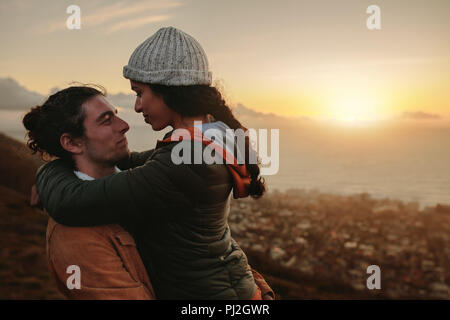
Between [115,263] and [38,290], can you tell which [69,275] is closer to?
[115,263]

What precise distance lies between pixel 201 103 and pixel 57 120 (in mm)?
740

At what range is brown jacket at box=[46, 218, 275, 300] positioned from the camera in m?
1.67

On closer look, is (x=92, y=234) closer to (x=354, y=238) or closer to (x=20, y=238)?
(x=20, y=238)

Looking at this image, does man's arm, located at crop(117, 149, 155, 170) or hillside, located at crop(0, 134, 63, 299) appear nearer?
man's arm, located at crop(117, 149, 155, 170)

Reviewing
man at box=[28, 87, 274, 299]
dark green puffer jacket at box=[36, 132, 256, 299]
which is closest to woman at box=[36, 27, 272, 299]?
dark green puffer jacket at box=[36, 132, 256, 299]

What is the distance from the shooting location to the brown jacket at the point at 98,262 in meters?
1.67

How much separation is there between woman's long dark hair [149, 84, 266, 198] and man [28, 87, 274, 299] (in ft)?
1.07

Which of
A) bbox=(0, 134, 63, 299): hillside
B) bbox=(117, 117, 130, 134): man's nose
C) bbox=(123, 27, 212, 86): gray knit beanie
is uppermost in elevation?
bbox=(123, 27, 212, 86): gray knit beanie

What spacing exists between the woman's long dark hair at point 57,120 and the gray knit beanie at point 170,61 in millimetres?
317

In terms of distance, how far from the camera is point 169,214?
1645 mm

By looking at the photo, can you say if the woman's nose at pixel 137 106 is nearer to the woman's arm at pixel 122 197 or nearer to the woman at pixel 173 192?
the woman at pixel 173 192

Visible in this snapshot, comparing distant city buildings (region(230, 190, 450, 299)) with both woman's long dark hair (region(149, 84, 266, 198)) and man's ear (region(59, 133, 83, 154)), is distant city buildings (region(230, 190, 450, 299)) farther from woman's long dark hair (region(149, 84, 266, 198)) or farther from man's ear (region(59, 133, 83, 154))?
man's ear (region(59, 133, 83, 154))

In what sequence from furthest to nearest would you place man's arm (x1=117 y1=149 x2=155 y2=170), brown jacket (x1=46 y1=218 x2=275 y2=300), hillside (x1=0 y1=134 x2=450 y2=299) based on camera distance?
hillside (x1=0 y1=134 x2=450 y2=299) → man's arm (x1=117 y1=149 x2=155 y2=170) → brown jacket (x1=46 y1=218 x2=275 y2=300)

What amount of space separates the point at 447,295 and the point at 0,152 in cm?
946
